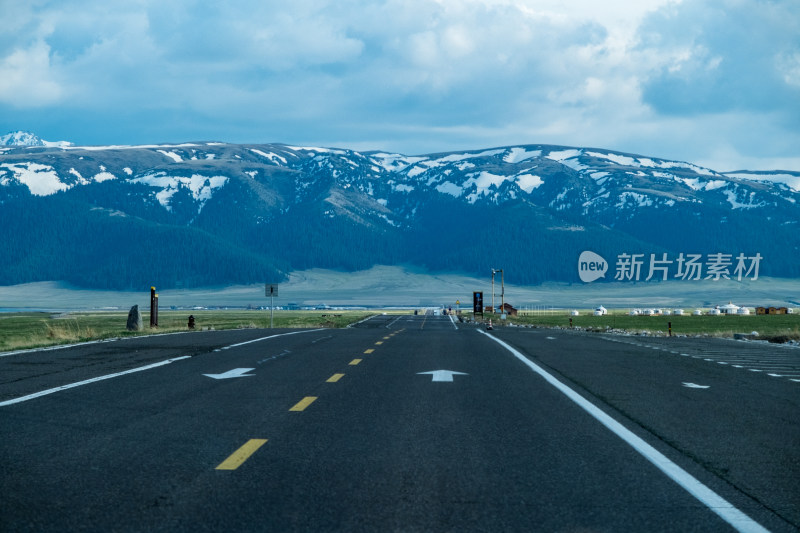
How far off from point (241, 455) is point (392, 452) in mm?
1393

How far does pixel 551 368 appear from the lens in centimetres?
1819

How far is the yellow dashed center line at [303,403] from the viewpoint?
11.0 metres

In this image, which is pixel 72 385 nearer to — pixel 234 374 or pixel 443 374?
pixel 234 374

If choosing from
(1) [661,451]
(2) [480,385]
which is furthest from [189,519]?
(2) [480,385]

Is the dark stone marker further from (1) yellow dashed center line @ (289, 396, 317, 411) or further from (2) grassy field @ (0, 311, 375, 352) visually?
(1) yellow dashed center line @ (289, 396, 317, 411)

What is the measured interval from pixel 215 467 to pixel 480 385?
766 centimetres

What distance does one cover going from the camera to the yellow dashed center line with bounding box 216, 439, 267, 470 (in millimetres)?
7264

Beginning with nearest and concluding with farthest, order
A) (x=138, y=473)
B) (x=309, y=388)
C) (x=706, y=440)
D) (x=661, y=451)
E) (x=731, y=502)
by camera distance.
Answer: (x=731, y=502) < (x=138, y=473) < (x=661, y=451) < (x=706, y=440) < (x=309, y=388)

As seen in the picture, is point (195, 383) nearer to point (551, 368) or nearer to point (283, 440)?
point (283, 440)

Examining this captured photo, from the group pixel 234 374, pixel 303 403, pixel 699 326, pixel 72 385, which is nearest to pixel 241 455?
pixel 303 403

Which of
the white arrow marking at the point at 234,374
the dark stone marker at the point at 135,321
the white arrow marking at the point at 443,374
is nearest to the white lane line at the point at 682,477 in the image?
the white arrow marking at the point at 443,374

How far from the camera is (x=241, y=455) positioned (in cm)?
775

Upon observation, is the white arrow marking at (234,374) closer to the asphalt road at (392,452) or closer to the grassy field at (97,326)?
the asphalt road at (392,452)

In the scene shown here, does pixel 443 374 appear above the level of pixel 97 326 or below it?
above
